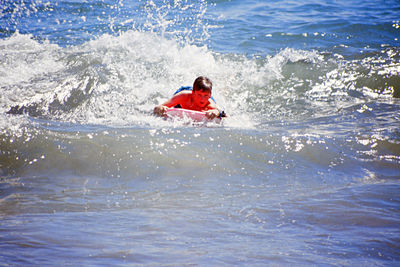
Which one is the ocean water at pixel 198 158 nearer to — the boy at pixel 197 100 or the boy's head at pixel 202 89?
the boy at pixel 197 100

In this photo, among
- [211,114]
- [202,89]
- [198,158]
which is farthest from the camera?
[202,89]

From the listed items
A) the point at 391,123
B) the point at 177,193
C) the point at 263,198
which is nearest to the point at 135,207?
the point at 177,193

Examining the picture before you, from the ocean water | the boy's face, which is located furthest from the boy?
the ocean water

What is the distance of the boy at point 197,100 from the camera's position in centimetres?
586

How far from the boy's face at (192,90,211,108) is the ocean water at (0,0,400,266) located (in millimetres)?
457

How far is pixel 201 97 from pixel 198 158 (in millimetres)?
2056

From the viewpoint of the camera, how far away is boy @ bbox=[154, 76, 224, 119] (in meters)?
5.86

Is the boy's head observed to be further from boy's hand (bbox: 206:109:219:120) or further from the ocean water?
the ocean water

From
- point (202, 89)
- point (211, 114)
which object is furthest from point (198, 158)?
point (202, 89)

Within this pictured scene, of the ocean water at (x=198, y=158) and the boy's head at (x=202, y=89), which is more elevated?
the boy's head at (x=202, y=89)

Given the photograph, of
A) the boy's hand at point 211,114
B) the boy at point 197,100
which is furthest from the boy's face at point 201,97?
the boy's hand at point 211,114

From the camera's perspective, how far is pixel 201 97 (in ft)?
20.0

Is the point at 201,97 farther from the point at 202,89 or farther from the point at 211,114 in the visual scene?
the point at 211,114

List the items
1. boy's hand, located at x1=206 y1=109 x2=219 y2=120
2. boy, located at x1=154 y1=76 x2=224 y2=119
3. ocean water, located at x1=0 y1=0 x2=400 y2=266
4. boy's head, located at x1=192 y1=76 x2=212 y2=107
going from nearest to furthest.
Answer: ocean water, located at x1=0 y1=0 x2=400 y2=266, boy's hand, located at x1=206 y1=109 x2=219 y2=120, boy, located at x1=154 y1=76 x2=224 y2=119, boy's head, located at x1=192 y1=76 x2=212 y2=107
